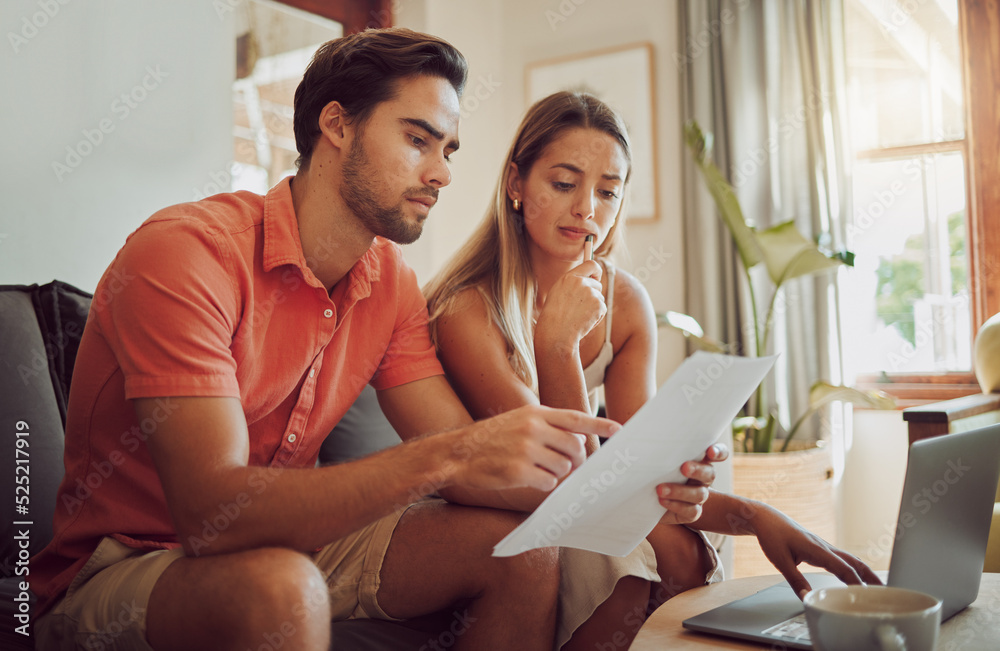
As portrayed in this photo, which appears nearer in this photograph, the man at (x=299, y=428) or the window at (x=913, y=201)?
the man at (x=299, y=428)

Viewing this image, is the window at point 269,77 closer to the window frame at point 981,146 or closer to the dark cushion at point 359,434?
the dark cushion at point 359,434

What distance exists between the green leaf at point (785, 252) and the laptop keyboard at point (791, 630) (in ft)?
6.08

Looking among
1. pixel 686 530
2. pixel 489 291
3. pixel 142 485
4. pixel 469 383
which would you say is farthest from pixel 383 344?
pixel 686 530

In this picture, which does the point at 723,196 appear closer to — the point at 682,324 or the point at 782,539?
the point at 682,324

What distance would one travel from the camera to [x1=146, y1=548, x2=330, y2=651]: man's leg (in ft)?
2.70

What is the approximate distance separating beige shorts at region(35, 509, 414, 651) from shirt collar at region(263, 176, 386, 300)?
0.36 metres

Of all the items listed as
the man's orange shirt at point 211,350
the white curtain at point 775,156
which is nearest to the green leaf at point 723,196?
the white curtain at point 775,156

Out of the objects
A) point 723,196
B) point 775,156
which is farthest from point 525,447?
point 775,156

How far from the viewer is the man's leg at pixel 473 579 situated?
1.10m

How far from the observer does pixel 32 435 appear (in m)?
1.35

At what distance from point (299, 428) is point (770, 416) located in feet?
6.27

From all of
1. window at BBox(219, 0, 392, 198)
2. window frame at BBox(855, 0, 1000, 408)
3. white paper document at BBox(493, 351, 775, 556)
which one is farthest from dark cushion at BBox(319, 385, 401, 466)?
window frame at BBox(855, 0, 1000, 408)

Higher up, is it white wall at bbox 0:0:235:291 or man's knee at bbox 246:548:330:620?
white wall at bbox 0:0:235:291

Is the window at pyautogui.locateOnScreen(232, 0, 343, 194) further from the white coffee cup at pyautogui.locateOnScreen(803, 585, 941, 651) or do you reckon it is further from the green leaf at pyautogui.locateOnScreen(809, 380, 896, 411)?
the white coffee cup at pyautogui.locateOnScreen(803, 585, 941, 651)
